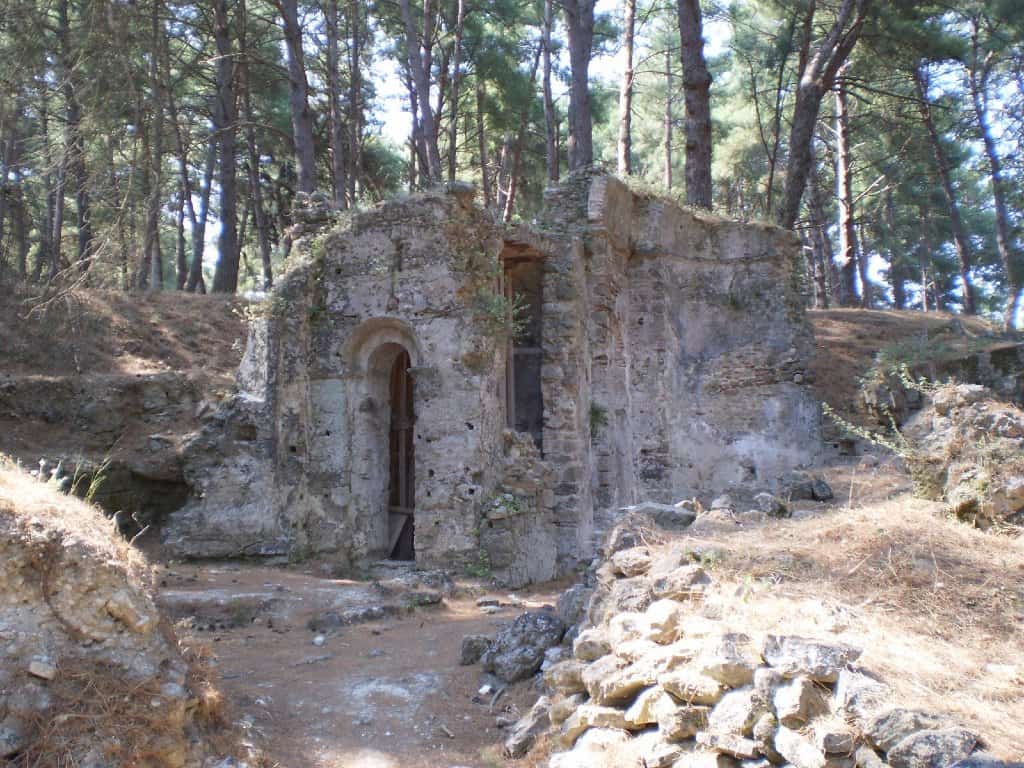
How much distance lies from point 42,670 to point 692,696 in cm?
305

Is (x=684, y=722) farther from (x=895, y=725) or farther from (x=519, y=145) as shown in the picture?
(x=519, y=145)

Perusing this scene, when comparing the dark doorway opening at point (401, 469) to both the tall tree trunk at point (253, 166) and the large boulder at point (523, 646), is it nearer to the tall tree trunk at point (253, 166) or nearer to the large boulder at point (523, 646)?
the large boulder at point (523, 646)

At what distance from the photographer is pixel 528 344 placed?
13430 mm

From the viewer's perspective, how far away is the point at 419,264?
36.2ft

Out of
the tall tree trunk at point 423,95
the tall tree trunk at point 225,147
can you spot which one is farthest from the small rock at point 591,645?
the tall tree trunk at point 225,147

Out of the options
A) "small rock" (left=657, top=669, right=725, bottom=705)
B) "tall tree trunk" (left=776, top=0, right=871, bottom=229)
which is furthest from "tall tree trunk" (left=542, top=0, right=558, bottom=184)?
"small rock" (left=657, top=669, right=725, bottom=705)

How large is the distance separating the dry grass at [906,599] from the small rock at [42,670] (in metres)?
3.23

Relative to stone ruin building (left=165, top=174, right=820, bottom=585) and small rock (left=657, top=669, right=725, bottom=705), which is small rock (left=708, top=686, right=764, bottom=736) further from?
stone ruin building (left=165, top=174, right=820, bottom=585)

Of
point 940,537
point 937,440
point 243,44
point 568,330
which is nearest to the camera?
point 940,537

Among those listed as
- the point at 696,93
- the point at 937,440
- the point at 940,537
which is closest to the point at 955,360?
the point at 696,93

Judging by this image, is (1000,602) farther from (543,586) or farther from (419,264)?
(419,264)

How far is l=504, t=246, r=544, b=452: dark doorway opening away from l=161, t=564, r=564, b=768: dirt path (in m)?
3.41

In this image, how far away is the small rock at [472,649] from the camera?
6.82 metres

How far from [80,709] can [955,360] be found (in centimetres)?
1447
